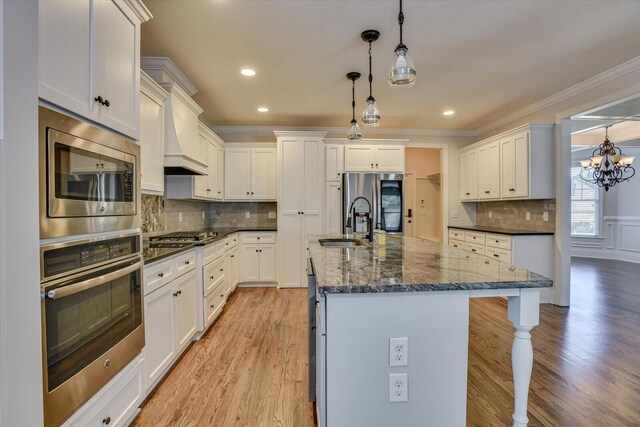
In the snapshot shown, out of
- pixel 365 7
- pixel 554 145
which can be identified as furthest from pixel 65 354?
pixel 554 145

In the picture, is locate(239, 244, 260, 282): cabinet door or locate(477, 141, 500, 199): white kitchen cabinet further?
locate(239, 244, 260, 282): cabinet door

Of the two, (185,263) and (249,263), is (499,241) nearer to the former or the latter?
(249,263)

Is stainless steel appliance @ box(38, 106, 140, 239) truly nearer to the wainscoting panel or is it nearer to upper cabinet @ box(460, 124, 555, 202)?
upper cabinet @ box(460, 124, 555, 202)

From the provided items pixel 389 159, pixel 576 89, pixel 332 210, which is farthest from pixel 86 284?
pixel 576 89

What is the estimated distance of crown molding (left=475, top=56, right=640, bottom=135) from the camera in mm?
2920

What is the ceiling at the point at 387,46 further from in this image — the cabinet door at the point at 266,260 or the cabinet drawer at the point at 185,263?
the cabinet door at the point at 266,260

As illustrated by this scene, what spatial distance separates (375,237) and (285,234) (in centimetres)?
211

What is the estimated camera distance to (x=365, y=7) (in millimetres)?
2102

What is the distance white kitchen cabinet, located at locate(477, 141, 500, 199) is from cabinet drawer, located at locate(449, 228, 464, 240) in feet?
2.07

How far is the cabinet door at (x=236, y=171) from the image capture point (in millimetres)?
4852

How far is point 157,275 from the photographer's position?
1.99 m

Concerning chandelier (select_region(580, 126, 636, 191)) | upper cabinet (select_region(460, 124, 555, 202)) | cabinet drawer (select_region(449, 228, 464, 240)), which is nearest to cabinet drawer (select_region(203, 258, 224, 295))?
cabinet drawer (select_region(449, 228, 464, 240))

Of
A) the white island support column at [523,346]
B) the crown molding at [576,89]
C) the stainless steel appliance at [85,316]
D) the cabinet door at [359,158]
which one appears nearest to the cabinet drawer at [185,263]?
the stainless steel appliance at [85,316]

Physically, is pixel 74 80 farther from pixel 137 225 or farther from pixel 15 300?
pixel 15 300
